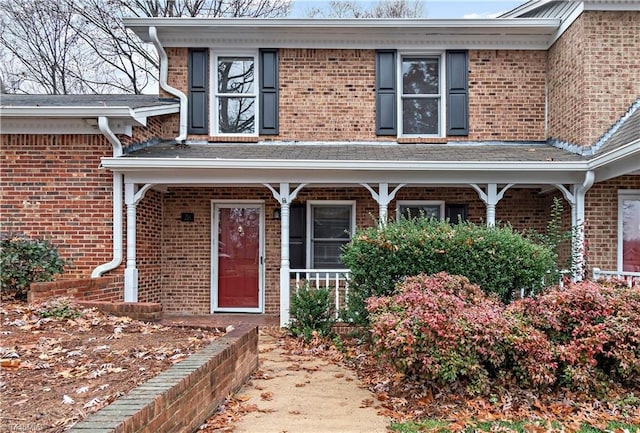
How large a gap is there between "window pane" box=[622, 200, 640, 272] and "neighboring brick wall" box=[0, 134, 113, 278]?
9190mm

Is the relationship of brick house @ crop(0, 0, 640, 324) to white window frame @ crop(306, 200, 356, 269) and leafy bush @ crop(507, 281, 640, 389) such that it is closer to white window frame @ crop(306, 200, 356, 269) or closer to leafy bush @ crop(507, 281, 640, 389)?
white window frame @ crop(306, 200, 356, 269)

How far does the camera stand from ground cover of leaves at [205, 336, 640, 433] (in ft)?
13.3

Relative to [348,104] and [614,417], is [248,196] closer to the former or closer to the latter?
[348,104]

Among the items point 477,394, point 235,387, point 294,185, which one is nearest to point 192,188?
point 294,185

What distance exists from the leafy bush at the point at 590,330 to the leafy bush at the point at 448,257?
94 cm

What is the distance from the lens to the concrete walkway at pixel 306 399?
4090 mm

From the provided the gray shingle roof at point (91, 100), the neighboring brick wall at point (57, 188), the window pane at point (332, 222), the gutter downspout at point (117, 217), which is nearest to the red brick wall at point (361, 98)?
the gray shingle roof at point (91, 100)

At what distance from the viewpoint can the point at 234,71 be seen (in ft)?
32.5

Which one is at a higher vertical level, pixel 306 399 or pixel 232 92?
pixel 232 92

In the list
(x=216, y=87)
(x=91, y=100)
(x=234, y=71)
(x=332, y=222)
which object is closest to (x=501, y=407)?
(x=332, y=222)

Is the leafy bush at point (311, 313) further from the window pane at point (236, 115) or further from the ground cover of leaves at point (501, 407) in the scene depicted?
the window pane at point (236, 115)

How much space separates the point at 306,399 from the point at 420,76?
24.0 feet

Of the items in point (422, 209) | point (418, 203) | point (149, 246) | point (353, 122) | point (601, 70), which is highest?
point (601, 70)

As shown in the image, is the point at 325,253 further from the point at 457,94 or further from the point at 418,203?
the point at 457,94
